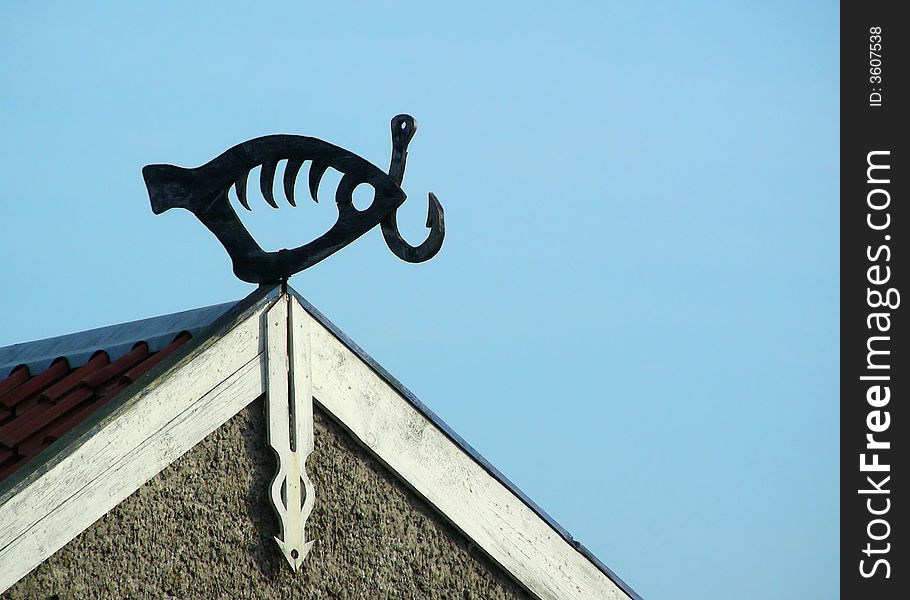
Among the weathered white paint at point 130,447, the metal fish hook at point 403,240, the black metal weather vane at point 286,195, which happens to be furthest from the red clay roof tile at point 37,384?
the metal fish hook at point 403,240

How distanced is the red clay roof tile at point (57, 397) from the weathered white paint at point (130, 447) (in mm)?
299

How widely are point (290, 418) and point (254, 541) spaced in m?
0.41

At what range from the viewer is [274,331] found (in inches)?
192

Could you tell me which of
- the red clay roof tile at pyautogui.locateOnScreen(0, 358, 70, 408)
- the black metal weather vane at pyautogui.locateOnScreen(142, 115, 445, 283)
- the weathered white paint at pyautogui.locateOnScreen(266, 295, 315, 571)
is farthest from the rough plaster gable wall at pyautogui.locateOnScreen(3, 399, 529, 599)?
the red clay roof tile at pyautogui.locateOnScreen(0, 358, 70, 408)

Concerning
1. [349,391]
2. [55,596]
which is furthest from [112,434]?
[349,391]

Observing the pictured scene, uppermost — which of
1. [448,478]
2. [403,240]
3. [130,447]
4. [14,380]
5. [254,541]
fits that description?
[403,240]

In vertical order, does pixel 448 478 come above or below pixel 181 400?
below

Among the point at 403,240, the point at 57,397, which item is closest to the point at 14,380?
the point at 57,397

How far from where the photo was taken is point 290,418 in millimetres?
4863

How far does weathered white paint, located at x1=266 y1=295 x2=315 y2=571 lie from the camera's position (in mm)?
4824

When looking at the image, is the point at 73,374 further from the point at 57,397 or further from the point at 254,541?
the point at 254,541

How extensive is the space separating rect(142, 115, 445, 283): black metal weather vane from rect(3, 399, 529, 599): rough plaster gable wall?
20.7 inches

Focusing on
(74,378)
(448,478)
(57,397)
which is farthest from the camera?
(74,378)
